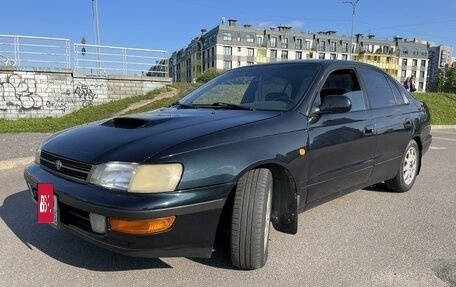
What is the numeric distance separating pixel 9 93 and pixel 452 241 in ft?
52.5

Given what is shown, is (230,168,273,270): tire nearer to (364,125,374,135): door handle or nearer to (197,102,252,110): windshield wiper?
(197,102,252,110): windshield wiper

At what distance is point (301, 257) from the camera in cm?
314

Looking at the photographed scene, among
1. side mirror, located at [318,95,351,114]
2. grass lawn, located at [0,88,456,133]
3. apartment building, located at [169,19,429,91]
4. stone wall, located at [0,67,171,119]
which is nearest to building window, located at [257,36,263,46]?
apartment building, located at [169,19,429,91]

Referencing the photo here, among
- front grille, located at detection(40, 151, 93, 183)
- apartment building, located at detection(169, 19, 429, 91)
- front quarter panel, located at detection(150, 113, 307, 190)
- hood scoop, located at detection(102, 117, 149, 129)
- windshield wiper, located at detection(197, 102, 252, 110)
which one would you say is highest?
apartment building, located at detection(169, 19, 429, 91)

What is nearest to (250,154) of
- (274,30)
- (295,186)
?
(295,186)

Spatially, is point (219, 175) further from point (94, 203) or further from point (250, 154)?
point (94, 203)

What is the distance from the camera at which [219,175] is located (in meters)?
2.55

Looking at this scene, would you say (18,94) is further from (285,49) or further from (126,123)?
(285,49)

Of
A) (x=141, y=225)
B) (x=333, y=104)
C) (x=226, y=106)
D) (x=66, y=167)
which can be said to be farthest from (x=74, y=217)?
(x=333, y=104)

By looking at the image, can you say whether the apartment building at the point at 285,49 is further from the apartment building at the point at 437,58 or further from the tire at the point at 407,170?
the tire at the point at 407,170

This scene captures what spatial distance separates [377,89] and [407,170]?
1.31 m

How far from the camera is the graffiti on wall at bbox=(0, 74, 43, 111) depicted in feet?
49.9

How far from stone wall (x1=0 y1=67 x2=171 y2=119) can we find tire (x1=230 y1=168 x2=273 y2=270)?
597 inches

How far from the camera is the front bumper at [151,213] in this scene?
2.35 m
